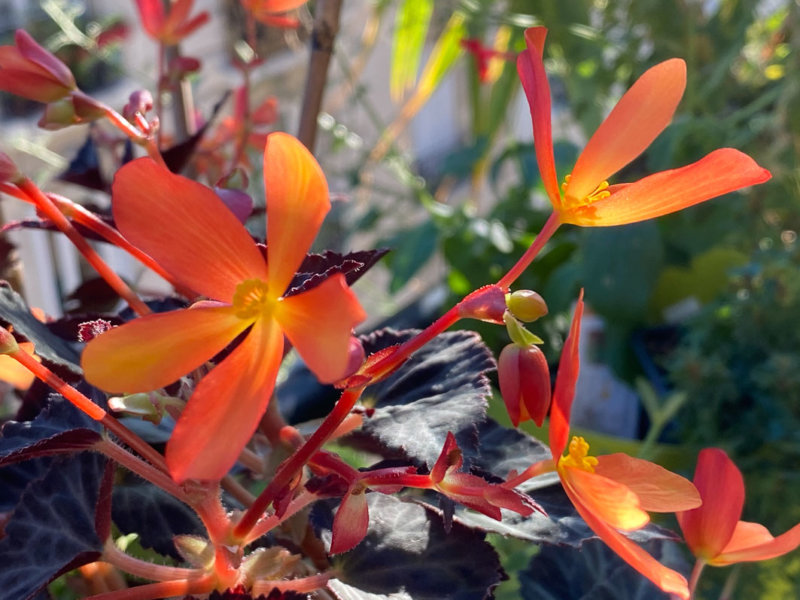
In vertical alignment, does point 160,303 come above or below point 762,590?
above

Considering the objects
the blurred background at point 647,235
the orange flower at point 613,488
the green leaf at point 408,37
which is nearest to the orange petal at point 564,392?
the orange flower at point 613,488

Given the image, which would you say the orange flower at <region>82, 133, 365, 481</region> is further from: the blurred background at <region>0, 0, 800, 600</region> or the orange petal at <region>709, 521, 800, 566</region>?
the blurred background at <region>0, 0, 800, 600</region>

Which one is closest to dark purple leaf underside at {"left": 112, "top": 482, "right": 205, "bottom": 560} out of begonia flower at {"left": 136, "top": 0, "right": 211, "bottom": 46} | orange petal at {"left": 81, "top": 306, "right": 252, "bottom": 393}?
orange petal at {"left": 81, "top": 306, "right": 252, "bottom": 393}

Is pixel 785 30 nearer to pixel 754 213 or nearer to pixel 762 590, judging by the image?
pixel 754 213

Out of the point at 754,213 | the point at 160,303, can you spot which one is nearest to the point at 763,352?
the point at 754,213

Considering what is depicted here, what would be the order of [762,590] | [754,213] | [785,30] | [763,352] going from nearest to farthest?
[762,590] → [763,352] → [754,213] → [785,30]

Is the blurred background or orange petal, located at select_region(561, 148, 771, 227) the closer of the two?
orange petal, located at select_region(561, 148, 771, 227)

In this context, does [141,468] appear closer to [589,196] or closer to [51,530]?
[51,530]
